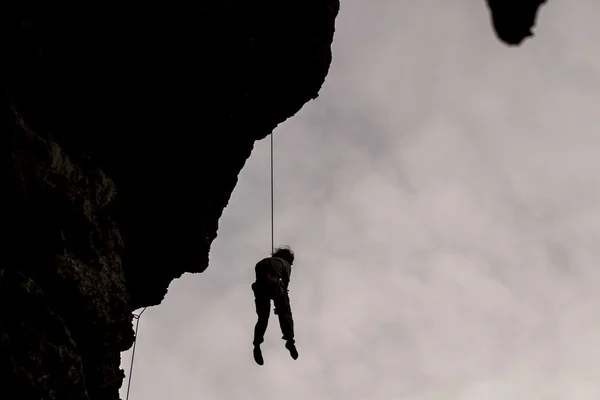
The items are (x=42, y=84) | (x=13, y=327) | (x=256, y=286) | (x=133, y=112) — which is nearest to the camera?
(x=13, y=327)

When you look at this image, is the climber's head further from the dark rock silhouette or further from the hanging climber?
the dark rock silhouette

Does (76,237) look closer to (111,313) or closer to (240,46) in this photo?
(111,313)

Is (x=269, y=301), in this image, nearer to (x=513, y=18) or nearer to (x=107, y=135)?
(x=107, y=135)

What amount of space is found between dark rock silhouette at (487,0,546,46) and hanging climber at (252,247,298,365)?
25.6 feet

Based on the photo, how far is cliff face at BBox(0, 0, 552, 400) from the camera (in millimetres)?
8125

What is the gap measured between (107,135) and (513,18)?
7261 millimetres

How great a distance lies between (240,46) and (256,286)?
15.1ft

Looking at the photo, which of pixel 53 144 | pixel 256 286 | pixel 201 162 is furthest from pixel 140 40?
pixel 256 286

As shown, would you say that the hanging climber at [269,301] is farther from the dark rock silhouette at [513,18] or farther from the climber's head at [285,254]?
the dark rock silhouette at [513,18]

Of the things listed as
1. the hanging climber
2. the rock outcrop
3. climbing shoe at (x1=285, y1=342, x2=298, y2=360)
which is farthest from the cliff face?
climbing shoe at (x1=285, y1=342, x2=298, y2=360)

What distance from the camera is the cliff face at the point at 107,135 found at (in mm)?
8125

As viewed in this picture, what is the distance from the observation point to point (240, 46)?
957 centimetres

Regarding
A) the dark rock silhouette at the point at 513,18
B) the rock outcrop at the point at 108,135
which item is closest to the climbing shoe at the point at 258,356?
the rock outcrop at the point at 108,135

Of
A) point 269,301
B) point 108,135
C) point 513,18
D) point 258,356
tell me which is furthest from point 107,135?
point 513,18
